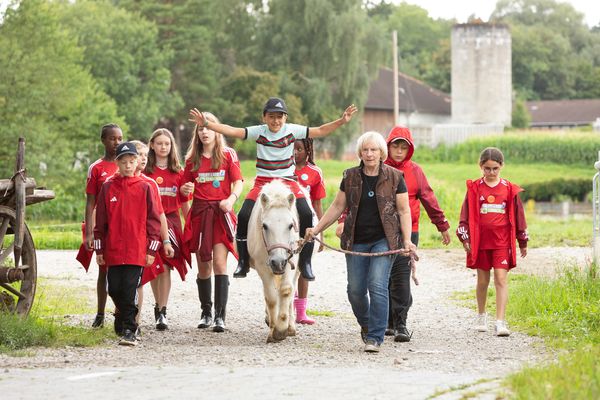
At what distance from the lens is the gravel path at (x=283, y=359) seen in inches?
306

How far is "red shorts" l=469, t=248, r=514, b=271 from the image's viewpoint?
37.5 ft

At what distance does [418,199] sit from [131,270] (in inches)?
110

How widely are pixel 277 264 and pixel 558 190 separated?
150 ft

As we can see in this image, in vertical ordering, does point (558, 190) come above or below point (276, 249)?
below

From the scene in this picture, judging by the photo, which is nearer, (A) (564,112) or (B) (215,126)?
(B) (215,126)

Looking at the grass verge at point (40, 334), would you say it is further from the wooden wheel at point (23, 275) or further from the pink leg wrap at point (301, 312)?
the pink leg wrap at point (301, 312)

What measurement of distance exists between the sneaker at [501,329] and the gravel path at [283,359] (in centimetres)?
11

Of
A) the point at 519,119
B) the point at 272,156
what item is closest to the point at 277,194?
the point at 272,156

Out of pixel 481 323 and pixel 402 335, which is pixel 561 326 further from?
pixel 402 335

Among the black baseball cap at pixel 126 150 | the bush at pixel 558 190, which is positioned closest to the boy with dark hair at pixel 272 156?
the black baseball cap at pixel 126 150

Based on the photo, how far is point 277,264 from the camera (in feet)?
33.2

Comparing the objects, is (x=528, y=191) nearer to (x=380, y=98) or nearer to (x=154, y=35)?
(x=154, y=35)

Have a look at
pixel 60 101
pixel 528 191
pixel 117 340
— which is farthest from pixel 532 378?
pixel 528 191

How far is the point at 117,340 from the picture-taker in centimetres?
1070
